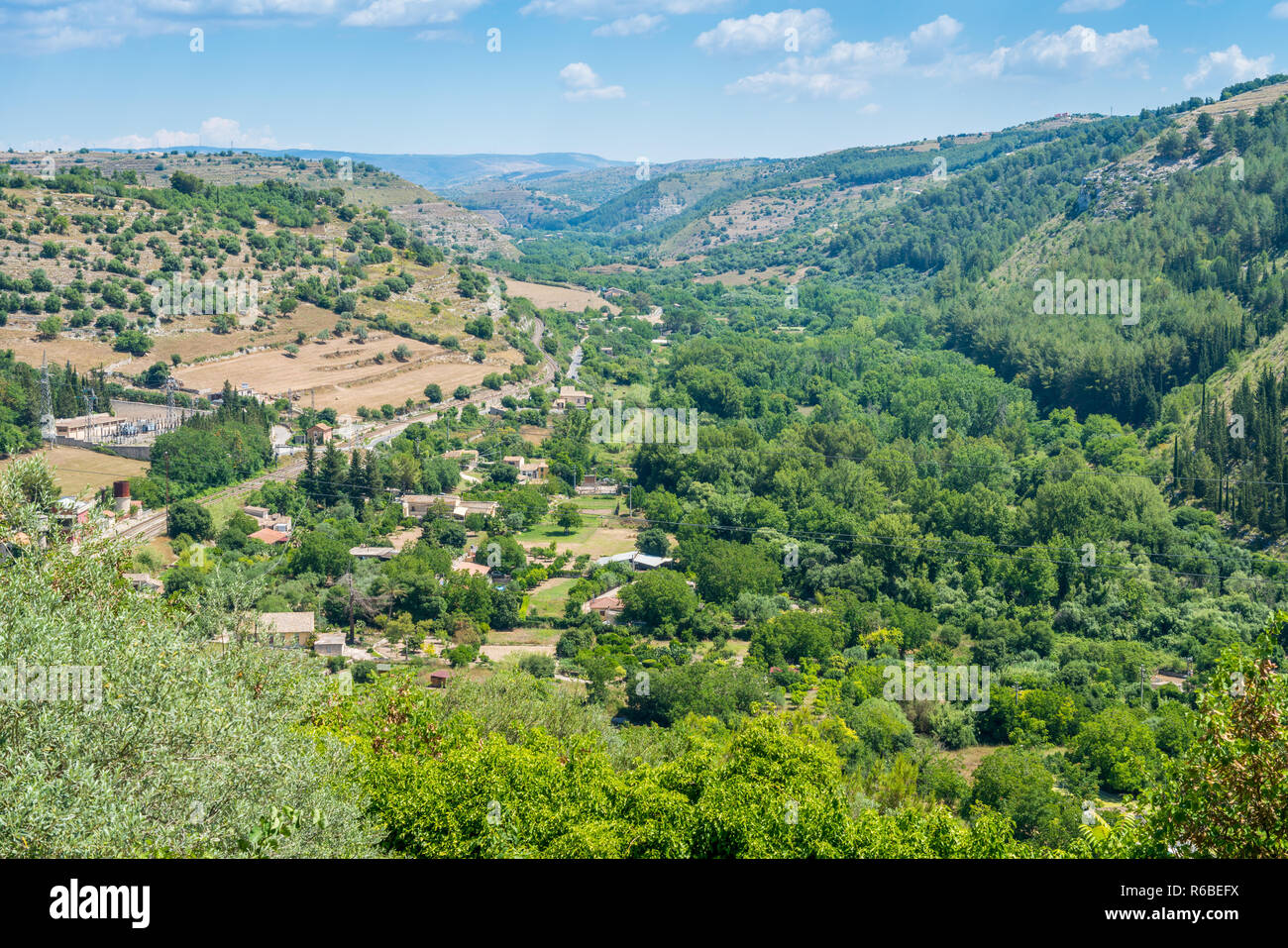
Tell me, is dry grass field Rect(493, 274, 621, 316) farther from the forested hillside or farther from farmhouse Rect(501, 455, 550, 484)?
farmhouse Rect(501, 455, 550, 484)

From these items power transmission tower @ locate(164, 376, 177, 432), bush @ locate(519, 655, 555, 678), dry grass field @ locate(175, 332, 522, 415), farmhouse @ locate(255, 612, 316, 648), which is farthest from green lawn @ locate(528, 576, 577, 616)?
dry grass field @ locate(175, 332, 522, 415)

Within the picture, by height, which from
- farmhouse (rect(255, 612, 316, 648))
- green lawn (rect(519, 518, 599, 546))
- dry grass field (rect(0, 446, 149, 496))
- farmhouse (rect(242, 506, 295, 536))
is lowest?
green lawn (rect(519, 518, 599, 546))

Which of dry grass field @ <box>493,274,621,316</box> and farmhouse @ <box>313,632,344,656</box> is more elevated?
dry grass field @ <box>493,274,621,316</box>

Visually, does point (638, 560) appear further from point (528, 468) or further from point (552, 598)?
point (528, 468)

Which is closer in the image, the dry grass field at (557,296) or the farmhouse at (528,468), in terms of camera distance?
the farmhouse at (528,468)

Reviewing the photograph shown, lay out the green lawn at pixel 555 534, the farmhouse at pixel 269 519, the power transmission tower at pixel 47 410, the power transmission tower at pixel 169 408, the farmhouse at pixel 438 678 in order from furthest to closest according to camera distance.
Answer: the power transmission tower at pixel 169 408 → the power transmission tower at pixel 47 410 → the green lawn at pixel 555 534 → the farmhouse at pixel 269 519 → the farmhouse at pixel 438 678

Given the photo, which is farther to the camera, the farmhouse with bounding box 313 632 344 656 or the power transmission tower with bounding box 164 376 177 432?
the power transmission tower with bounding box 164 376 177 432

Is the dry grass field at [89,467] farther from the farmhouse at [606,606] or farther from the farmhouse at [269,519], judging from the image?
the farmhouse at [606,606]

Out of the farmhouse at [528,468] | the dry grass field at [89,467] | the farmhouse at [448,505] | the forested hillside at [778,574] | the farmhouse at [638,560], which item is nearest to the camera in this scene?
the forested hillside at [778,574]

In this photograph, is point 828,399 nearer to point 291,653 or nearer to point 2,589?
point 291,653

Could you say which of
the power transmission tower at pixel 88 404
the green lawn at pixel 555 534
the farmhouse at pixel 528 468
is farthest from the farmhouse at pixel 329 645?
the power transmission tower at pixel 88 404

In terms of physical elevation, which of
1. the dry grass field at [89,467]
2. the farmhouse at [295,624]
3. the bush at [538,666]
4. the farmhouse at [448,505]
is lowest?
the bush at [538,666]
